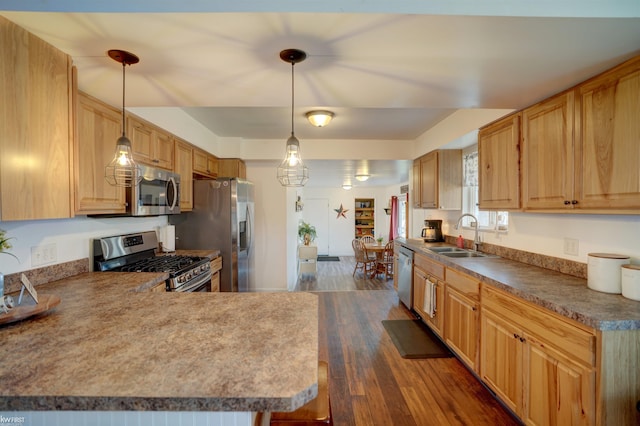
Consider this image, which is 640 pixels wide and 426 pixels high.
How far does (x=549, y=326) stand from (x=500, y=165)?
1.38 meters

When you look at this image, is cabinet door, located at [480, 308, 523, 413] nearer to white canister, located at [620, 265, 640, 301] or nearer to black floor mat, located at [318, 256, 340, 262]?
white canister, located at [620, 265, 640, 301]

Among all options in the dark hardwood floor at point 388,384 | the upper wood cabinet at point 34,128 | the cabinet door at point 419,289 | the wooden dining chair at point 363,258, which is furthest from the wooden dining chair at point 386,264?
the upper wood cabinet at point 34,128

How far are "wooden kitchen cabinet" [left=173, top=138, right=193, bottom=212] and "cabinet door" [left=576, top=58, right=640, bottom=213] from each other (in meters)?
3.40

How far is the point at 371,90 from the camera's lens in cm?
185

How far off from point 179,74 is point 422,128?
2960mm

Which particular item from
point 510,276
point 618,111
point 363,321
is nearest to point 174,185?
point 363,321

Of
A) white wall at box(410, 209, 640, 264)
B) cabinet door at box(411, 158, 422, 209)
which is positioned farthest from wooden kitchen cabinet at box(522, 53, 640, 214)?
cabinet door at box(411, 158, 422, 209)

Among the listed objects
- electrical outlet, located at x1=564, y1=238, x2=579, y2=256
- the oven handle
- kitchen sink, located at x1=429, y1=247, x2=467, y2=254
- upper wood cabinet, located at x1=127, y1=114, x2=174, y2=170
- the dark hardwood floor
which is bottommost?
the dark hardwood floor

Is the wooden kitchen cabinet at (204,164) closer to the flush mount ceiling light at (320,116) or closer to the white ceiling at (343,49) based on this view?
the white ceiling at (343,49)

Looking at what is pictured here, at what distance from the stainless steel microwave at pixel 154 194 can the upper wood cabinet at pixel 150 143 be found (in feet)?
0.39

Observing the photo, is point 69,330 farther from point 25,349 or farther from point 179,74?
point 179,74

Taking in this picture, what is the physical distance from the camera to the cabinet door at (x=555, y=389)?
4.30 ft

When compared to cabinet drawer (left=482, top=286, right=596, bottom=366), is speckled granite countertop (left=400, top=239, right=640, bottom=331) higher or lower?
higher

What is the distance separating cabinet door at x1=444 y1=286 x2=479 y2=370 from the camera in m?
2.21
